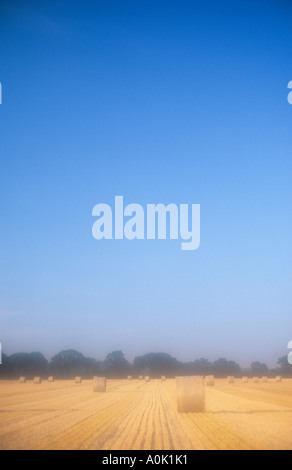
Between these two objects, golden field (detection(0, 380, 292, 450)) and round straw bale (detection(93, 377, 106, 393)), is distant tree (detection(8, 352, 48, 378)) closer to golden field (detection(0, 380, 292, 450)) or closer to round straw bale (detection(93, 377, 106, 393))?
round straw bale (detection(93, 377, 106, 393))

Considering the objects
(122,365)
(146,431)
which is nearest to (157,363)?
(122,365)

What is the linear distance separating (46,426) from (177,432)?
427 centimetres

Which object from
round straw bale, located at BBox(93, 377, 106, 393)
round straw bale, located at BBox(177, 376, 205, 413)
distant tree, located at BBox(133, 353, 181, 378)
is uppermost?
round straw bale, located at BBox(177, 376, 205, 413)

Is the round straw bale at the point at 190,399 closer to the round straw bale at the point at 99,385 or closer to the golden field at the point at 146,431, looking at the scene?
the golden field at the point at 146,431

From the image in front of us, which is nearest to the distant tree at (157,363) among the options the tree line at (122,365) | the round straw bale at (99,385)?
the tree line at (122,365)

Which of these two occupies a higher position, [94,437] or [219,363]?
[94,437]

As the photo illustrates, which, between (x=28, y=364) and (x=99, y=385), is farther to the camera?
(x=28, y=364)

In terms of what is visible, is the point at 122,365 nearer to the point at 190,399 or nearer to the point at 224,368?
the point at 224,368

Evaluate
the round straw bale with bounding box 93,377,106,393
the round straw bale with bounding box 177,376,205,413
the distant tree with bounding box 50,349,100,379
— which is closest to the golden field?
the round straw bale with bounding box 177,376,205,413

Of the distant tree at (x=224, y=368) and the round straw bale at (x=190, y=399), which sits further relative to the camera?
the distant tree at (x=224, y=368)
